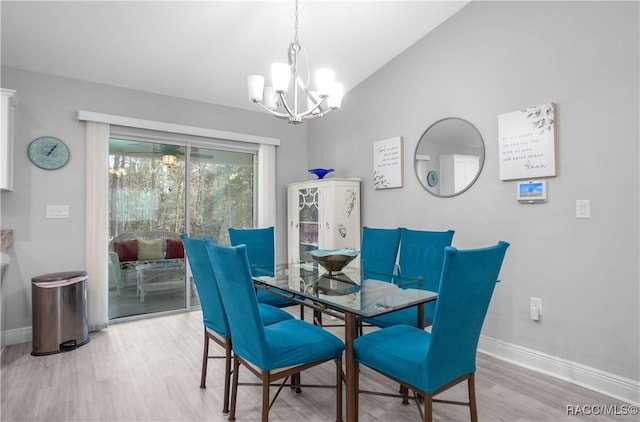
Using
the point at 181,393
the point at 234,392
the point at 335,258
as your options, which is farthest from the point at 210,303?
the point at 335,258

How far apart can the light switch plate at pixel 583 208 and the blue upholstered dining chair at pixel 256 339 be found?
180 centimetres

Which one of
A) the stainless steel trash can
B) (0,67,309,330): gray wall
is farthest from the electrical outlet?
(0,67,309,330): gray wall

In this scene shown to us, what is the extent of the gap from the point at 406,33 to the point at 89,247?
3561mm

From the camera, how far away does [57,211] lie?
311cm

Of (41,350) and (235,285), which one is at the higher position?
(235,285)

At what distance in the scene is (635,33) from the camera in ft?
6.72

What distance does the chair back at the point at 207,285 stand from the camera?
1.92 metres

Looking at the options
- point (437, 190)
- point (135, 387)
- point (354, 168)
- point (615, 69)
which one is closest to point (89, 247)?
point (135, 387)

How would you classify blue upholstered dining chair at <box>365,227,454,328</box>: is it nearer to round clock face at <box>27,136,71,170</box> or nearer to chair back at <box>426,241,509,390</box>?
chair back at <box>426,241,509,390</box>

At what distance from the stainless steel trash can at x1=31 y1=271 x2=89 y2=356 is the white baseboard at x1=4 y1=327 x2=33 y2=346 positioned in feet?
1.22

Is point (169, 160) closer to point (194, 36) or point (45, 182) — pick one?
point (45, 182)

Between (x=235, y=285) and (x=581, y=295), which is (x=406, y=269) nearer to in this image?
(x=581, y=295)

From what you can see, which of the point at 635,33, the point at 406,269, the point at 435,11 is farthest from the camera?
the point at 435,11

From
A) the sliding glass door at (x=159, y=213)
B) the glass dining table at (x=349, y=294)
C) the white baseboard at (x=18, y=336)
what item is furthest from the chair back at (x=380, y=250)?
the white baseboard at (x=18, y=336)
